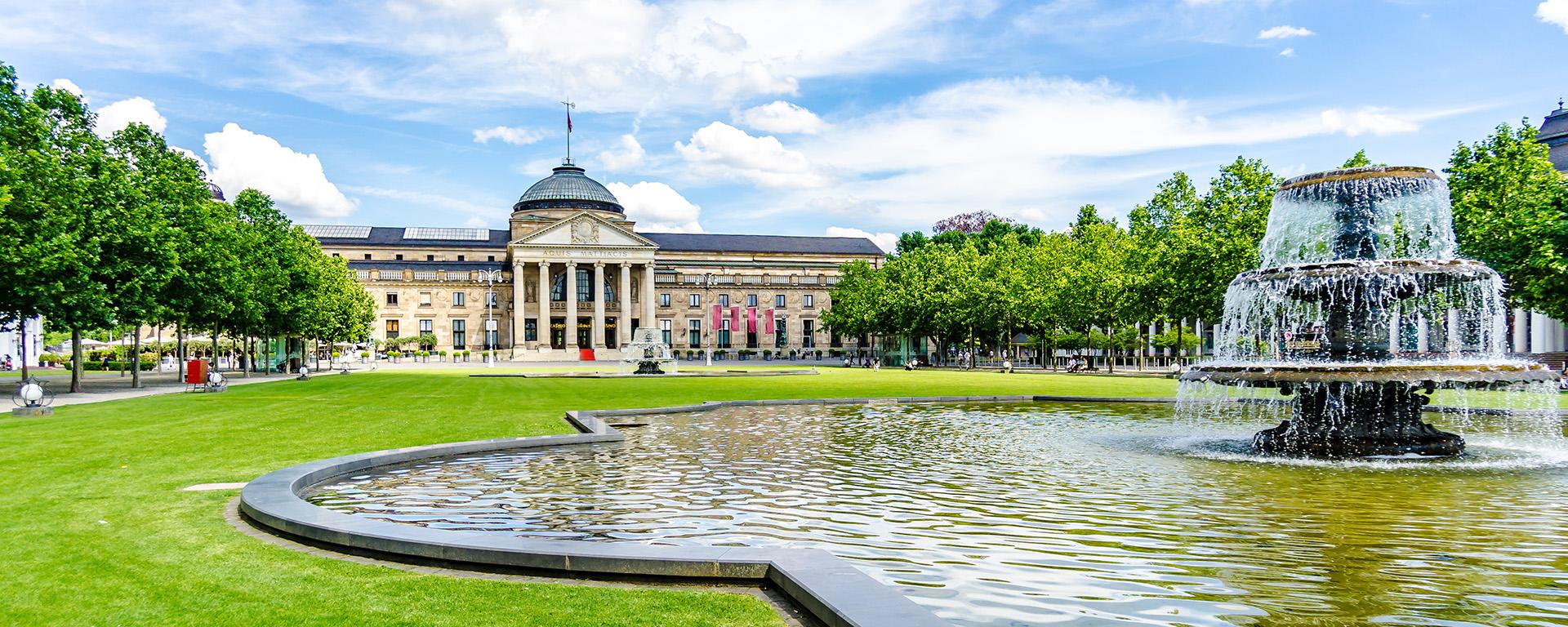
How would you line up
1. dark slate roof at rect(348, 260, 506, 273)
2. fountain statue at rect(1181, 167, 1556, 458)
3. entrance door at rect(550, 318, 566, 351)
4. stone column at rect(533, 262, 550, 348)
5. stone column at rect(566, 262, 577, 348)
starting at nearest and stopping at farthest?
fountain statue at rect(1181, 167, 1556, 458) < stone column at rect(566, 262, 577, 348) < stone column at rect(533, 262, 550, 348) < entrance door at rect(550, 318, 566, 351) < dark slate roof at rect(348, 260, 506, 273)

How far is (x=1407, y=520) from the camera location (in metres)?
9.97

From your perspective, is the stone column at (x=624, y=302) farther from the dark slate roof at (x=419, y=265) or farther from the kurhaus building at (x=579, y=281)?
the dark slate roof at (x=419, y=265)

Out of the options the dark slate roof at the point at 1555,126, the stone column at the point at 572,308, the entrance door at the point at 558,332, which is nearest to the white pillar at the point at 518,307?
the stone column at the point at 572,308

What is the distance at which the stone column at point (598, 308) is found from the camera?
11181cm

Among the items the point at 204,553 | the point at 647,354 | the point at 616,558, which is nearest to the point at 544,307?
the point at 647,354

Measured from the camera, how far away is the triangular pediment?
362 feet

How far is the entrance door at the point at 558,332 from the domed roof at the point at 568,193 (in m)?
15.1

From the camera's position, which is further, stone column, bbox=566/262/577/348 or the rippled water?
stone column, bbox=566/262/577/348

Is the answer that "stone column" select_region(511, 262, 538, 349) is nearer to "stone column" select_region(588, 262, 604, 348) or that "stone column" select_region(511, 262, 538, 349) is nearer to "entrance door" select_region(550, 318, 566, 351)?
"entrance door" select_region(550, 318, 566, 351)

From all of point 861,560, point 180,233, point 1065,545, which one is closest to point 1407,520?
point 1065,545

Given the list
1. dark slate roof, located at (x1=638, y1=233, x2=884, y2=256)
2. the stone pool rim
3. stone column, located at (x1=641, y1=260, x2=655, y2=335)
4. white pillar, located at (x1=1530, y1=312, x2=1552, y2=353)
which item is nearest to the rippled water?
the stone pool rim

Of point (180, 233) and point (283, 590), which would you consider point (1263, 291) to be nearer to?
point (283, 590)

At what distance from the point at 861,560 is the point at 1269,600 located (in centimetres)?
312

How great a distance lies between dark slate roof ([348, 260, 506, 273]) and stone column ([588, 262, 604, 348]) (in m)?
17.0
